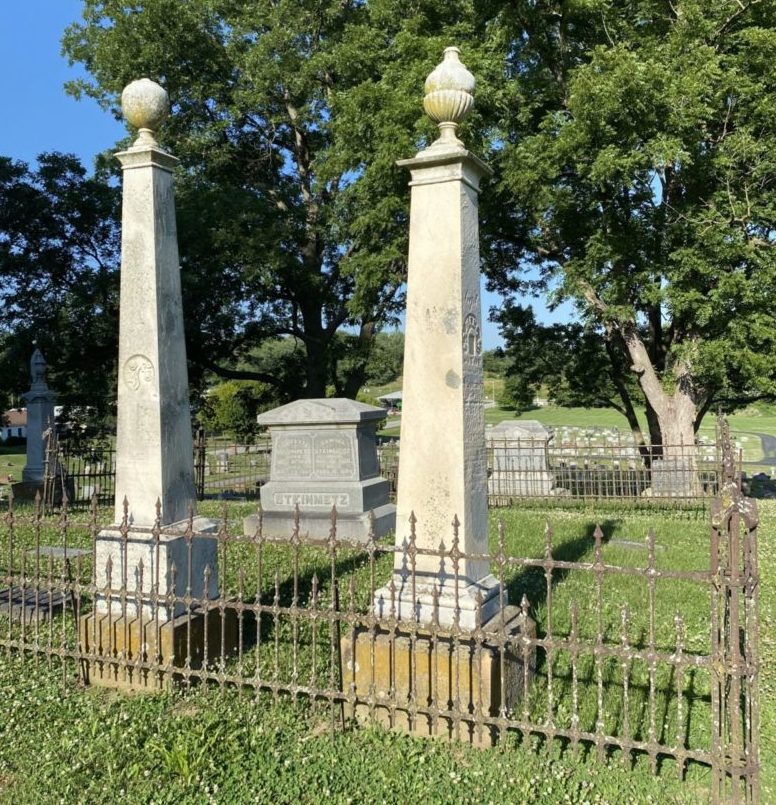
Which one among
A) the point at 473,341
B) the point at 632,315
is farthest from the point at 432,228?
the point at 632,315

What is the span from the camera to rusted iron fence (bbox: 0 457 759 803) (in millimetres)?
2777

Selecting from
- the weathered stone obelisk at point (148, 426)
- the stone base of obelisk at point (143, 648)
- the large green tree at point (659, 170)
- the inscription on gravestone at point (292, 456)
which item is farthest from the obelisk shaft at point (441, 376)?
the large green tree at point (659, 170)

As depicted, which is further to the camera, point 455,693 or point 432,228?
→ point 432,228

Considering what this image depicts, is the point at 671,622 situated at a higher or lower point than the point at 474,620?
lower

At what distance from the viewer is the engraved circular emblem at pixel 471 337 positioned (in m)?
3.73

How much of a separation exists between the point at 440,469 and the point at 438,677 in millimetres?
1095

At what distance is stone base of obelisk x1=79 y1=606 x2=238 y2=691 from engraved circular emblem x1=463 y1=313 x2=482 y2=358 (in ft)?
7.12

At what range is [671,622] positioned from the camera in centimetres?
523

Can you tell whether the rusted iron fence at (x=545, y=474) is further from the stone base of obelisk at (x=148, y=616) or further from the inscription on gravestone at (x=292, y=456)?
the stone base of obelisk at (x=148, y=616)

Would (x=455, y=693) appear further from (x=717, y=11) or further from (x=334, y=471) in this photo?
(x=717, y=11)

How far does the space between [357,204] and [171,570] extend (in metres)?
14.2

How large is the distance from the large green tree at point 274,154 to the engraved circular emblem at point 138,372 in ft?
36.0

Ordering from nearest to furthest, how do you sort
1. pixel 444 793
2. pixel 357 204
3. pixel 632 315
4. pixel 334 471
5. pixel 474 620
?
pixel 444 793 → pixel 474 620 → pixel 334 471 → pixel 632 315 → pixel 357 204

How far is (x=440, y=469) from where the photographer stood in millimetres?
3697
